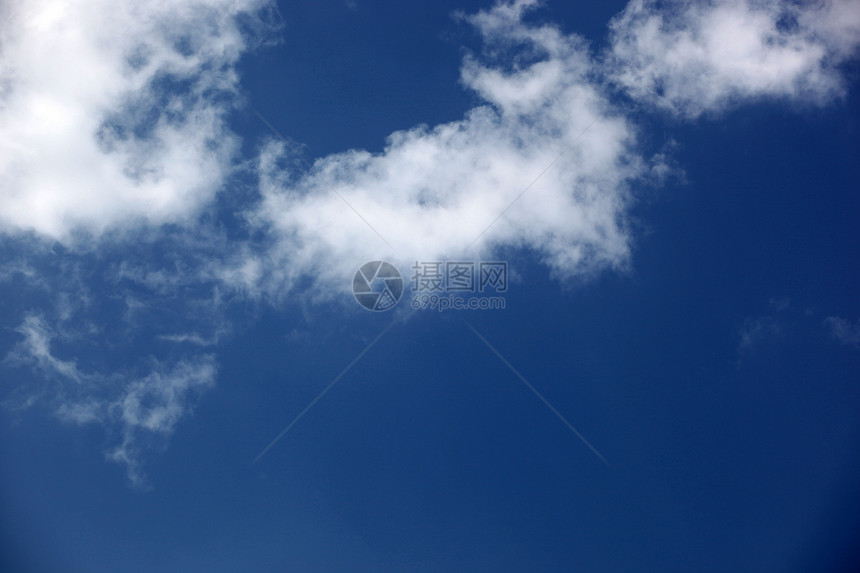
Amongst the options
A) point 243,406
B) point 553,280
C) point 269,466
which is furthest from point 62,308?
point 553,280

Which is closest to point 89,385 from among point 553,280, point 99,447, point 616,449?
point 99,447

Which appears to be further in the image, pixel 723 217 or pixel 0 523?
pixel 723 217

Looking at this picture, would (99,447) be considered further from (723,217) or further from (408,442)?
(723,217)

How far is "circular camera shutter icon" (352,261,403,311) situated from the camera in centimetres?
4231

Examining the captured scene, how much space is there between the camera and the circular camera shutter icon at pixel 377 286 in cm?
4231

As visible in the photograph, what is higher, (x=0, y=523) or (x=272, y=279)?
(x=272, y=279)

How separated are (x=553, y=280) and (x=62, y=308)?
110 feet

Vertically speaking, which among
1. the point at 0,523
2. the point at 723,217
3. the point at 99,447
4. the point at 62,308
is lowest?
the point at 0,523

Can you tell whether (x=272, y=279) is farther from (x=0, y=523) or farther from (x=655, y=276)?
(x=655, y=276)

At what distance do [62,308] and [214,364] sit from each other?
11140 millimetres

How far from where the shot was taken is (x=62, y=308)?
42.6m

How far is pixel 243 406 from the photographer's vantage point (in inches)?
1662

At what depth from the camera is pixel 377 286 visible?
1667 inches

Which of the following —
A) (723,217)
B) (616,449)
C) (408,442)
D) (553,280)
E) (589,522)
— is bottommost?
(408,442)
